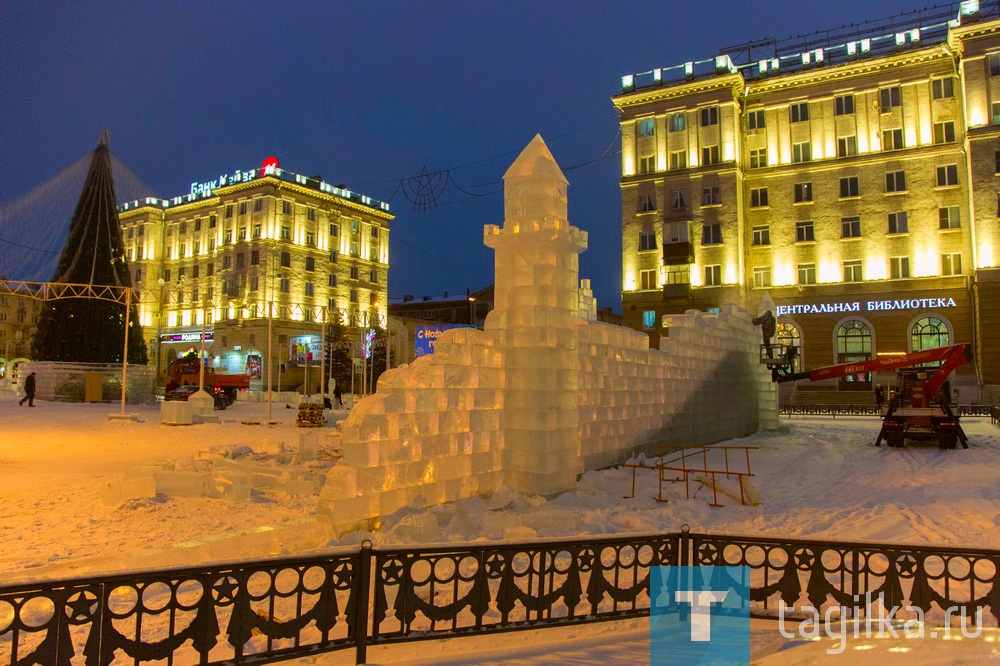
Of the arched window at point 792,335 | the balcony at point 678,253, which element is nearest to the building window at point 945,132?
the arched window at point 792,335

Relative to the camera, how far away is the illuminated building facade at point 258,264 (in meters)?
54.9

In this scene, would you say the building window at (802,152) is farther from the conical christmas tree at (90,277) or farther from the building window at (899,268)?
the conical christmas tree at (90,277)

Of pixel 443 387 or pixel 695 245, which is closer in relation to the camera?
pixel 443 387

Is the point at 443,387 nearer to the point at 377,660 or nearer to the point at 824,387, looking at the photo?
the point at 377,660

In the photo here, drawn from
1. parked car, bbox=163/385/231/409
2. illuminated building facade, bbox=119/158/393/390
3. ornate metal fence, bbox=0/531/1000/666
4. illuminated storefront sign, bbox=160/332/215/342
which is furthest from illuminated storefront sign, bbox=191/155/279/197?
ornate metal fence, bbox=0/531/1000/666

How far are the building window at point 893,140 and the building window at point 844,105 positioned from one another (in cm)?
248

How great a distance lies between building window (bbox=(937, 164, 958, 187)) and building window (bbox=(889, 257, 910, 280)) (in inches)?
185

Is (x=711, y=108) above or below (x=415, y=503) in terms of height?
above

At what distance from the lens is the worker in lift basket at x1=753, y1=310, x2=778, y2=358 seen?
2288cm

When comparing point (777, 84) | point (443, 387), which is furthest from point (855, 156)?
point (443, 387)

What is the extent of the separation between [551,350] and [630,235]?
3513 centimetres

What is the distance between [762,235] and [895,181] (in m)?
7.84

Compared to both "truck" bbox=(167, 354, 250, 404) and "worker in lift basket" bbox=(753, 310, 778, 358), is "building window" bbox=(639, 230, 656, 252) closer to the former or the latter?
"worker in lift basket" bbox=(753, 310, 778, 358)

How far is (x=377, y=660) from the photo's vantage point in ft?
15.1
